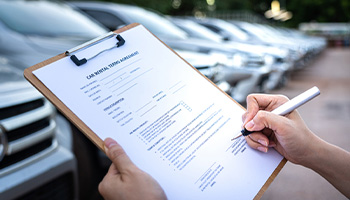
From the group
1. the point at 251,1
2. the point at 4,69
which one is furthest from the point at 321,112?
the point at 251,1

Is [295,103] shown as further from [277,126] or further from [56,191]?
[56,191]

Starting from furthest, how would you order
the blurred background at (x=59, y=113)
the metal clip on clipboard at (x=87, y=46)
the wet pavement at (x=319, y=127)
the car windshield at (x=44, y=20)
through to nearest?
the car windshield at (x=44, y=20) → the wet pavement at (x=319, y=127) → the blurred background at (x=59, y=113) → the metal clip on clipboard at (x=87, y=46)

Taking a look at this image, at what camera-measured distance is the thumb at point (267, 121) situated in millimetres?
998

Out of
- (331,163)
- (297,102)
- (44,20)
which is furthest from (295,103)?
(44,20)

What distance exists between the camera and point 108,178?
89 centimetres

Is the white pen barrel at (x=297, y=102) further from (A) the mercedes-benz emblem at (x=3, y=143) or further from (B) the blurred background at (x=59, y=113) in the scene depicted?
(A) the mercedes-benz emblem at (x=3, y=143)

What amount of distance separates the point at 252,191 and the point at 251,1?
5203 cm

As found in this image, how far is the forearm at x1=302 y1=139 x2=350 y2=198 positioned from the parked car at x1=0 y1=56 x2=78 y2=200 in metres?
1.21

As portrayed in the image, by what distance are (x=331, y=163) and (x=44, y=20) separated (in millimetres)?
2927

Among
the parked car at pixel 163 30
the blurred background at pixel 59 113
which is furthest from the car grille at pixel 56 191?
the parked car at pixel 163 30

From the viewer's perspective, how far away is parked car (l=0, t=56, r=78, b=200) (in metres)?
1.54

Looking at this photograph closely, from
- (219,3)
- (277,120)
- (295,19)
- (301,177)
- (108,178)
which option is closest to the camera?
(108,178)

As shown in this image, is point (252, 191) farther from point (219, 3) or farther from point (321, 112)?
point (219, 3)

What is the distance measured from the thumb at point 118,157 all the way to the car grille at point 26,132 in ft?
2.84
